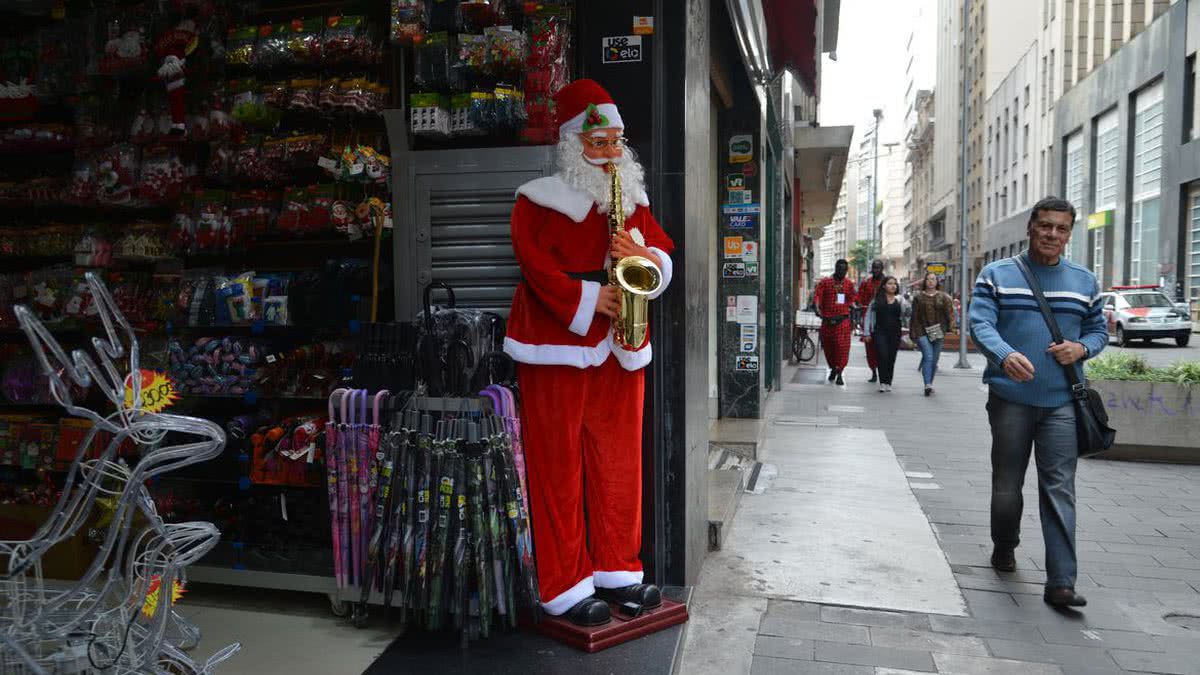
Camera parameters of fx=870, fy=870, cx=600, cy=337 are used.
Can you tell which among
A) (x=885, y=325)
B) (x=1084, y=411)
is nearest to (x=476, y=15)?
(x=1084, y=411)

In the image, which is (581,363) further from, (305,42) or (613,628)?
(305,42)

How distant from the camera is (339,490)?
143 inches

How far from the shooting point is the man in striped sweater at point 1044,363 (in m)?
4.12

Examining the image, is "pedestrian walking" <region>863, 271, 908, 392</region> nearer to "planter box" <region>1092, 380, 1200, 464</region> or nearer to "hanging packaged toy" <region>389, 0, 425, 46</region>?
"planter box" <region>1092, 380, 1200, 464</region>

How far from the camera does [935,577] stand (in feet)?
14.9

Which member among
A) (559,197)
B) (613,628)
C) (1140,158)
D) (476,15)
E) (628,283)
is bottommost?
(613,628)

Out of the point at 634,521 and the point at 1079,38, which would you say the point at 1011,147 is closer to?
the point at 1079,38

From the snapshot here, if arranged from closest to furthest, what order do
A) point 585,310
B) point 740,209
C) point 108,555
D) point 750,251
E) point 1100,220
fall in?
point 108,555
point 585,310
point 750,251
point 740,209
point 1100,220

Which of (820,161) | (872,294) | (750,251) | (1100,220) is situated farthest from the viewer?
(1100,220)

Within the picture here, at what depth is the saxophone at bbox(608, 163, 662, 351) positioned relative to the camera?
11.2 ft

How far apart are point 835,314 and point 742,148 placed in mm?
5415

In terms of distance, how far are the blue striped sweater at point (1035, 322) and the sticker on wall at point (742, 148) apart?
14.3 feet

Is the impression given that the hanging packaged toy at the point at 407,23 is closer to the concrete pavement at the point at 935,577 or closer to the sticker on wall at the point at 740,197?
the concrete pavement at the point at 935,577

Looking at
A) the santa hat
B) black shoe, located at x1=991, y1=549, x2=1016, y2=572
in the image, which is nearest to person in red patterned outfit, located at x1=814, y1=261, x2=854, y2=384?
black shoe, located at x1=991, y1=549, x2=1016, y2=572
